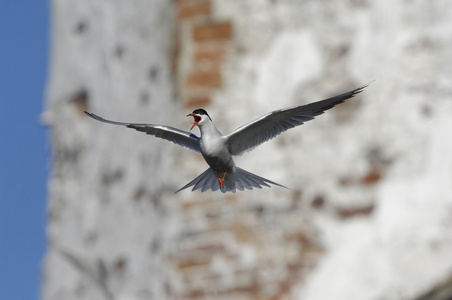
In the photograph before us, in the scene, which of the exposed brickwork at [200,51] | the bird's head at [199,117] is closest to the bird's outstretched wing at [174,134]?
the bird's head at [199,117]

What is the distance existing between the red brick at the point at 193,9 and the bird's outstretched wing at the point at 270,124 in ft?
5.88

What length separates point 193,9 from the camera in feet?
16.0

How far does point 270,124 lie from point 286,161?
1532 millimetres

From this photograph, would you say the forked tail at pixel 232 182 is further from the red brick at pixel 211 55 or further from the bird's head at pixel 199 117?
the red brick at pixel 211 55

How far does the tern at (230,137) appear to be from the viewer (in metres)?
2.86

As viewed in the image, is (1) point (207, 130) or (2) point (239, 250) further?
(2) point (239, 250)

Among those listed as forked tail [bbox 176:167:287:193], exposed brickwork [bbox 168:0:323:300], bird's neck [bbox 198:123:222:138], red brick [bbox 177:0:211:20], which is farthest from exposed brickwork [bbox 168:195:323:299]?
bird's neck [bbox 198:123:222:138]

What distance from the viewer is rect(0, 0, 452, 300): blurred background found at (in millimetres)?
4469

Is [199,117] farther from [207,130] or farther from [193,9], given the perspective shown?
[193,9]

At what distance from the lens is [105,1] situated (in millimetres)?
5258

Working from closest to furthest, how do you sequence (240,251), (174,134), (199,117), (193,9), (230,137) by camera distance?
(199,117) → (230,137) → (174,134) → (240,251) → (193,9)

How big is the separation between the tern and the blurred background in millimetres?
1434

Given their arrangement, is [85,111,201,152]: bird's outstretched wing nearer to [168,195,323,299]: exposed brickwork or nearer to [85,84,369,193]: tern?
[85,84,369,193]: tern

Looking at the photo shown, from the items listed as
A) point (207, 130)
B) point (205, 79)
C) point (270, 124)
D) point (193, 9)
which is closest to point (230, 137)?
point (207, 130)
